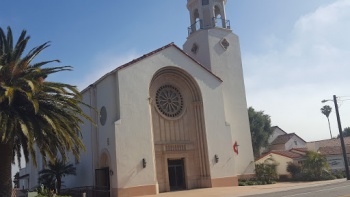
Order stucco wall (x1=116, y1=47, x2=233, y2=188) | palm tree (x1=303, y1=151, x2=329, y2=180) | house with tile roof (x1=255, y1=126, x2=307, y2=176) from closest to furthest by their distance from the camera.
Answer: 1. stucco wall (x1=116, y1=47, x2=233, y2=188)
2. palm tree (x1=303, y1=151, x2=329, y2=180)
3. house with tile roof (x1=255, y1=126, x2=307, y2=176)

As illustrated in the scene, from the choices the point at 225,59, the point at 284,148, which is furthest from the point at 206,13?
the point at 284,148

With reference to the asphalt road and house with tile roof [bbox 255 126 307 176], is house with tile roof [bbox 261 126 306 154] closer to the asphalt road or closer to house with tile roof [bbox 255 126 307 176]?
house with tile roof [bbox 255 126 307 176]

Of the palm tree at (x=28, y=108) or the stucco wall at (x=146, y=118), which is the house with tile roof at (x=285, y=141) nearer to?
the stucco wall at (x=146, y=118)

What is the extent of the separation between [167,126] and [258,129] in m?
27.5

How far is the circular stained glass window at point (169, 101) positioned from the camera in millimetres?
30156

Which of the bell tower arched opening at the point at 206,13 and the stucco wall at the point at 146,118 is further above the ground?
the bell tower arched opening at the point at 206,13

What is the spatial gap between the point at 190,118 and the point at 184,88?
8.84 ft

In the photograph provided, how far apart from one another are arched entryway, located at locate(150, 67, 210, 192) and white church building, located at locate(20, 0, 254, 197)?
0.08 m

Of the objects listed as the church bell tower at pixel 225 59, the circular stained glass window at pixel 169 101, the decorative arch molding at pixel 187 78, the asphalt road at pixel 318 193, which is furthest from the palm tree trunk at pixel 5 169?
the church bell tower at pixel 225 59

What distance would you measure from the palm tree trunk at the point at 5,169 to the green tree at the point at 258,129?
1664 inches

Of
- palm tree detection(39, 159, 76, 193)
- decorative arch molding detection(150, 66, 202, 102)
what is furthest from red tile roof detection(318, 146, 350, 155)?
palm tree detection(39, 159, 76, 193)

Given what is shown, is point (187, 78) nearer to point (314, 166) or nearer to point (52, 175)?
point (52, 175)

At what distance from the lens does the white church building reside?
26.3 m

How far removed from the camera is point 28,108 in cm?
1614
